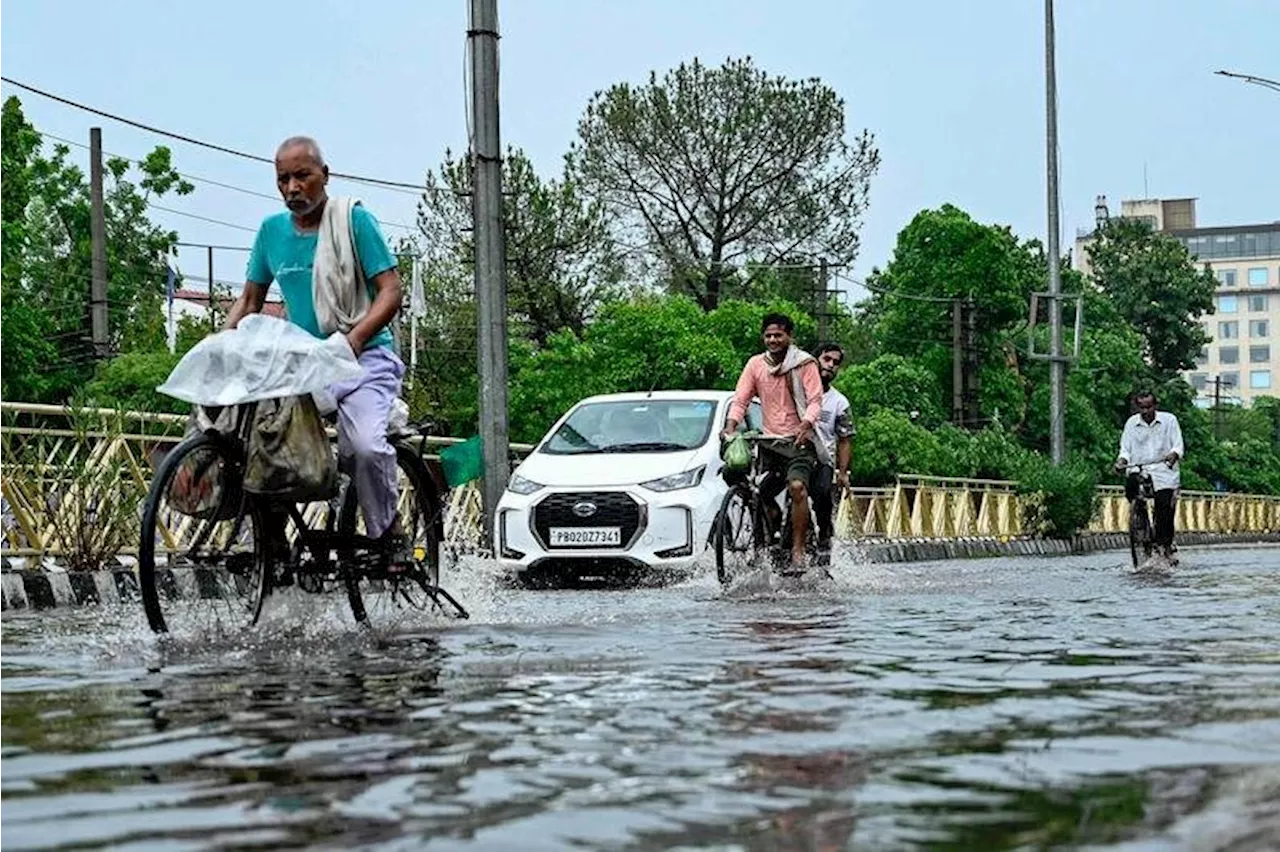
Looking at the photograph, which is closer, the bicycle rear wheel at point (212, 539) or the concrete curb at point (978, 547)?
the bicycle rear wheel at point (212, 539)

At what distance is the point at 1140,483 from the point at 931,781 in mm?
17430

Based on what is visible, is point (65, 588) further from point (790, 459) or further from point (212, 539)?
point (212, 539)

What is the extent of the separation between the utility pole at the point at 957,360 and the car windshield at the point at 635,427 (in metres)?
52.2

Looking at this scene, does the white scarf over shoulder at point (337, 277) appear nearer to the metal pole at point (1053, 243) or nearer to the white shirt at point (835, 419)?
the white shirt at point (835, 419)

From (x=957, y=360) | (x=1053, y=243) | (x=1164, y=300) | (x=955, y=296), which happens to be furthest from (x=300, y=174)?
(x=1164, y=300)

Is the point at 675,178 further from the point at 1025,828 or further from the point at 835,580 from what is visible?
the point at 1025,828

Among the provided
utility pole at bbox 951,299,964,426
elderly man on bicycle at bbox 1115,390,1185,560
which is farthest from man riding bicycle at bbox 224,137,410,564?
utility pole at bbox 951,299,964,426

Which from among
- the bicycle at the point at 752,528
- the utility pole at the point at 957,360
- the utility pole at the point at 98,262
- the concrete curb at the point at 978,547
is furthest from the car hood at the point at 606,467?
the utility pole at the point at 957,360

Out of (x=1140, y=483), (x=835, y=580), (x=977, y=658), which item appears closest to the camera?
(x=977, y=658)

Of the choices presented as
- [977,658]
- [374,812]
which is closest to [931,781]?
[374,812]

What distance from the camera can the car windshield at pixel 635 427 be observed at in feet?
56.1

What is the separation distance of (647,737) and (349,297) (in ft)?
12.6

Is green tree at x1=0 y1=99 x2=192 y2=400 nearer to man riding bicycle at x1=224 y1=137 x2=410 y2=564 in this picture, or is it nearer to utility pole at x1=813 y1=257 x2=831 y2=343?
utility pole at x1=813 y1=257 x2=831 y2=343

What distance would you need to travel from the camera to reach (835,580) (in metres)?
14.4
